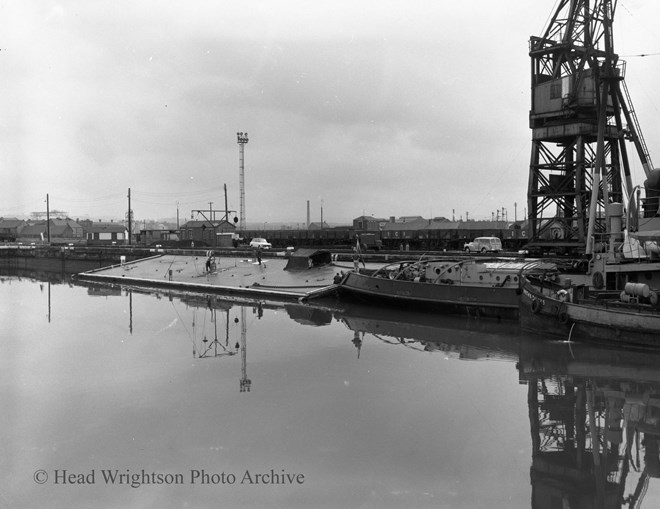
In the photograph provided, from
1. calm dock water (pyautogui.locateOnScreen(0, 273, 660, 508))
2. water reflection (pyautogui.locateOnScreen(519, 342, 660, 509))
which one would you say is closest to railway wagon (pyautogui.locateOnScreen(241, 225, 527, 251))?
calm dock water (pyautogui.locateOnScreen(0, 273, 660, 508))

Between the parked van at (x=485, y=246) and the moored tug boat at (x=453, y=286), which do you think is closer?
the moored tug boat at (x=453, y=286)

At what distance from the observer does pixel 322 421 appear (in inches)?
513

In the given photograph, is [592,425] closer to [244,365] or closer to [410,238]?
[244,365]

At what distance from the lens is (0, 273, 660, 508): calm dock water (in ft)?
32.0

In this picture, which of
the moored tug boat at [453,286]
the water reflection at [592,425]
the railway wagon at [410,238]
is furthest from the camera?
the railway wagon at [410,238]

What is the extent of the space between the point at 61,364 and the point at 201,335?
675cm

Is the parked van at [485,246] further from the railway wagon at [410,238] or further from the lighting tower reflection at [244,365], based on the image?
the lighting tower reflection at [244,365]

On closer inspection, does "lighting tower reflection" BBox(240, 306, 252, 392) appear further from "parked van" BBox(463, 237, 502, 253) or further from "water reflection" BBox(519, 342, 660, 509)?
"parked van" BBox(463, 237, 502, 253)

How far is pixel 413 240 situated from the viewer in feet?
232

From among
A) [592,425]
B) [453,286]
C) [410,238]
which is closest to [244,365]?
[592,425]

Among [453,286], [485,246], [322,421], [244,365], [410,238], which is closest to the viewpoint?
[322,421]

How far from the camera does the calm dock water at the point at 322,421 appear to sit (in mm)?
9766

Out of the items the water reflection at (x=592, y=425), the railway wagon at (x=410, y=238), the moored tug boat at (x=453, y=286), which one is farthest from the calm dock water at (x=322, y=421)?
the railway wagon at (x=410, y=238)

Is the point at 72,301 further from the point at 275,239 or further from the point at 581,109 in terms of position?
the point at 275,239
